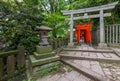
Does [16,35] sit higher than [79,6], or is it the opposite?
[79,6]

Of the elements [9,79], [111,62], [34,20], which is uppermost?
[34,20]

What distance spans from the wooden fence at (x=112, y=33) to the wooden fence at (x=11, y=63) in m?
6.02

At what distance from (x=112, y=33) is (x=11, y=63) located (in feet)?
21.5

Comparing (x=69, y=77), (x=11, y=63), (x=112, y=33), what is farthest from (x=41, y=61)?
(x=112, y=33)

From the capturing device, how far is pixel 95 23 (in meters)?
8.82

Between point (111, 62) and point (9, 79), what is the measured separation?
3.59 m

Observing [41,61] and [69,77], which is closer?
[69,77]

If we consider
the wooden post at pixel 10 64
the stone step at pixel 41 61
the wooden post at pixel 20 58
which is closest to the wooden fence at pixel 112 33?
the stone step at pixel 41 61

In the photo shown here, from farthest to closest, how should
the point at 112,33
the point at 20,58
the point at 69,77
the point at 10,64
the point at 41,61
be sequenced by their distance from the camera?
the point at 112,33
the point at 20,58
the point at 41,61
the point at 10,64
the point at 69,77

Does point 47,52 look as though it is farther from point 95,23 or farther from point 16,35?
point 95,23

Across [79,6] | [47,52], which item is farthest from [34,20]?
[79,6]

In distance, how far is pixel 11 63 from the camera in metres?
2.85

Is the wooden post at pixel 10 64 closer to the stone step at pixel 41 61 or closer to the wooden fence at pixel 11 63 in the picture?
the wooden fence at pixel 11 63

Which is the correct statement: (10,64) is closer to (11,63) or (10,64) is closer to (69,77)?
(11,63)
